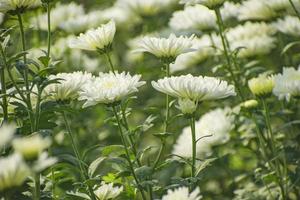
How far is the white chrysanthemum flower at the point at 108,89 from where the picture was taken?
2.44m

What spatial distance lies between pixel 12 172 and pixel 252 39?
2407 mm

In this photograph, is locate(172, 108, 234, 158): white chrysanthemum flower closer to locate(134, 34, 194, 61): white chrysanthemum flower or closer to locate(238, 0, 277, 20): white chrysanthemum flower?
locate(238, 0, 277, 20): white chrysanthemum flower

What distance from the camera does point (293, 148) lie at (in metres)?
3.38

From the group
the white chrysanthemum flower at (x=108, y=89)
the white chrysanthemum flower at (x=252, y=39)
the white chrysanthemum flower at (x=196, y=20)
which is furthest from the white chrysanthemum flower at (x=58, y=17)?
the white chrysanthemum flower at (x=108, y=89)

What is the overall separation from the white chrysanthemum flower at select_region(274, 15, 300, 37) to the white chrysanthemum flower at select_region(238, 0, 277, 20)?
2.7 inches

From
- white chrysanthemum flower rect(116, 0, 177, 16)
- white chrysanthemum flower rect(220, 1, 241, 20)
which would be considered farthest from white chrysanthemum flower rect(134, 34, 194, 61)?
white chrysanthemum flower rect(116, 0, 177, 16)

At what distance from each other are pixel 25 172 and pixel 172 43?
1.03 metres

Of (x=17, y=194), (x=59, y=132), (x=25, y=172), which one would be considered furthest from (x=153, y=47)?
(x=59, y=132)

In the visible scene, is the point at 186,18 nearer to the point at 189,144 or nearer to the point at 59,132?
the point at 189,144

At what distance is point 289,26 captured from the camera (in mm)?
3760

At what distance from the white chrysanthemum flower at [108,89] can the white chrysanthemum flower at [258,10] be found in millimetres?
1486

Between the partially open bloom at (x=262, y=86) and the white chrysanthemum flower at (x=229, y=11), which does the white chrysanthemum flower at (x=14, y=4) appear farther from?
the white chrysanthemum flower at (x=229, y=11)

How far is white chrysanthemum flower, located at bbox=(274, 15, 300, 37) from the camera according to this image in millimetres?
3764

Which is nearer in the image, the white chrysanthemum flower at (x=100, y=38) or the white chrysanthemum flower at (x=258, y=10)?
the white chrysanthemum flower at (x=100, y=38)
